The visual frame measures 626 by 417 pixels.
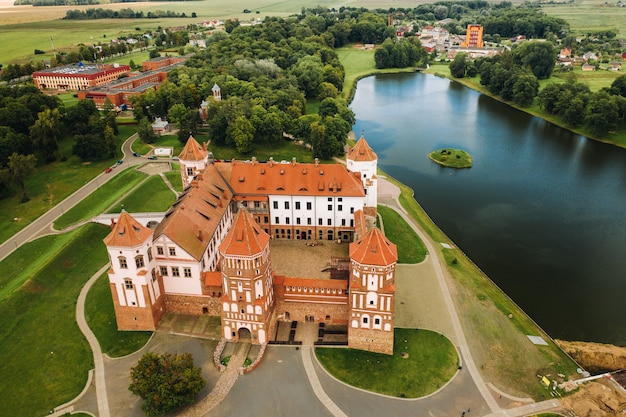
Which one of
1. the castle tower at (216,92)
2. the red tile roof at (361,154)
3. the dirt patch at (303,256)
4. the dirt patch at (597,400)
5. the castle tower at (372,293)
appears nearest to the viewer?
the dirt patch at (597,400)

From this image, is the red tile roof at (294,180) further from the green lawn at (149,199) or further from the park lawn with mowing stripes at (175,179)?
the park lawn with mowing stripes at (175,179)

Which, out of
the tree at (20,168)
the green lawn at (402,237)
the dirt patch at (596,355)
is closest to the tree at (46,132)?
the tree at (20,168)

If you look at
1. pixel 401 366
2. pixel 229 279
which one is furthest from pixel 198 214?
pixel 401 366

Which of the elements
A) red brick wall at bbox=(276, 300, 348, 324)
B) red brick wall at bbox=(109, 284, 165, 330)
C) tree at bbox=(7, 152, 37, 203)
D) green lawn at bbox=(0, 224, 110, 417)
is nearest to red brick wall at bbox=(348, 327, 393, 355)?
red brick wall at bbox=(276, 300, 348, 324)

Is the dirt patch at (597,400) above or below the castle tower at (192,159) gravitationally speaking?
below

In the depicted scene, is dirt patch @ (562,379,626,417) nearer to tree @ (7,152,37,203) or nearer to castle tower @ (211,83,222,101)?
tree @ (7,152,37,203)

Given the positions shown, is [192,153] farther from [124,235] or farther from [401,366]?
[401,366]
